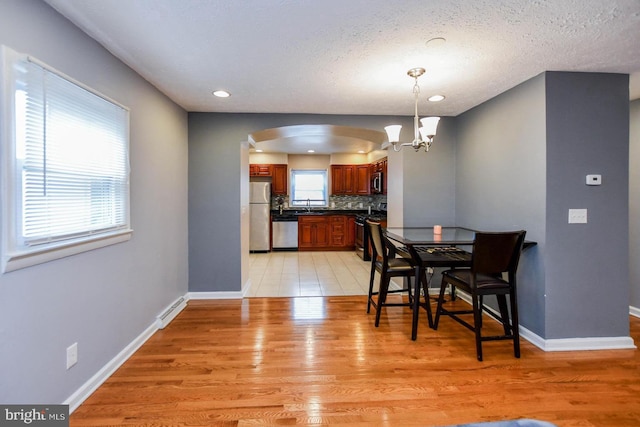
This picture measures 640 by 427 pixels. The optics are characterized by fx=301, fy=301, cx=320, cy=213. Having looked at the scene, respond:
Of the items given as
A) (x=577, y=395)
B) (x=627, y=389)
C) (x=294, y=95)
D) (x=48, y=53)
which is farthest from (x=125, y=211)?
(x=627, y=389)

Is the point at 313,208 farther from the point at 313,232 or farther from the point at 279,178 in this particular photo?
the point at 279,178

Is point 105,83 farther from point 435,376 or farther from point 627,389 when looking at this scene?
point 627,389

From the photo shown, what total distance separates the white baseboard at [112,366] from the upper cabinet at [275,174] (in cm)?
434

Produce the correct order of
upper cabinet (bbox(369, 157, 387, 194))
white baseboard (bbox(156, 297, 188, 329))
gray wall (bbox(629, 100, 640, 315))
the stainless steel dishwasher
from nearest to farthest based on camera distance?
white baseboard (bbox(156, 297, 188, 329)) → gray wall (bbox(629, 100, 640, 315)) → upper cabinet (bbox(369, 157, 387, 194)) → the stainless steel dishwasher

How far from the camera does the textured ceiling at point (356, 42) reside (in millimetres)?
1569

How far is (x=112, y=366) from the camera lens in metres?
2.04

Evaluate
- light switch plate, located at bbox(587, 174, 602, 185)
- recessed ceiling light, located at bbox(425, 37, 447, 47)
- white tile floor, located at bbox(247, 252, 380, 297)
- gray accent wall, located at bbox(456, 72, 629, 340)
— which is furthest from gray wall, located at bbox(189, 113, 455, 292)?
light switch plate, located at bbox(587, 174, 602, 185)

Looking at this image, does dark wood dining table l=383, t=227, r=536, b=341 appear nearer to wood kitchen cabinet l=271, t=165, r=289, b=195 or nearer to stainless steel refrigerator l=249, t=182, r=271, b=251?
stainless steel refrigerator l=249, t=182, r=271, b=251

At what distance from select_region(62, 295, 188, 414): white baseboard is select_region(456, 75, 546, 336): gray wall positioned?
3193 millimetres

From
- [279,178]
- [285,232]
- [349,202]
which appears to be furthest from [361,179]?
[285,232]

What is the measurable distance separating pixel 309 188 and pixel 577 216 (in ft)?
18.6

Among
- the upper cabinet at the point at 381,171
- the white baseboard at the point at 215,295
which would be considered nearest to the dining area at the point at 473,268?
the white baseboard at the point at 215,295

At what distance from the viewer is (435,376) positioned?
201 cm

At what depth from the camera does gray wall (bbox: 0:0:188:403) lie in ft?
4.47
